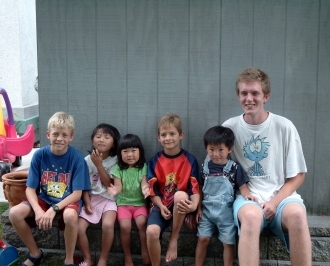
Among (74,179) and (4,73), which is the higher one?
(4,73)

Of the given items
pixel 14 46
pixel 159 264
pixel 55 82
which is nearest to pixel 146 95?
pixel 55 82

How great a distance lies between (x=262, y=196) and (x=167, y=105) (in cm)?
102

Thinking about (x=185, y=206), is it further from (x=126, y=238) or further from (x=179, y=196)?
(x=126, y=238)

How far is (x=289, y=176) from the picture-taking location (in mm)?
2906

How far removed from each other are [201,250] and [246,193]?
494 mm

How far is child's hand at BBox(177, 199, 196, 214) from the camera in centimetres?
286

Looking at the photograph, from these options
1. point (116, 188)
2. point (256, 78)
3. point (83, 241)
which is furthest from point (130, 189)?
point (256, 78)

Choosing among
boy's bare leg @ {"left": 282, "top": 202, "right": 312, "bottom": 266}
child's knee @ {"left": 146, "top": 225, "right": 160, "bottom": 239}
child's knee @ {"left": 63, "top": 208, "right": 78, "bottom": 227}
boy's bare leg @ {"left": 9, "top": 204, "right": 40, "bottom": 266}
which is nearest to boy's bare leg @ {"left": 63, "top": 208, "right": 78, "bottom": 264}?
child's knee @ {"left": 63, "top": 208, "right": 78, "bottom": 227}

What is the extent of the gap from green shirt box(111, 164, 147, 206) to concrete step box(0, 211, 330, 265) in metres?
0.22

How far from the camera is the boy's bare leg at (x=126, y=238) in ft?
10.0

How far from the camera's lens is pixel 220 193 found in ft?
9.70

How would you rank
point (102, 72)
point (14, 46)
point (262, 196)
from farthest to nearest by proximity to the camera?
point (14, 46) → point (102, 72) → point (262, 196)

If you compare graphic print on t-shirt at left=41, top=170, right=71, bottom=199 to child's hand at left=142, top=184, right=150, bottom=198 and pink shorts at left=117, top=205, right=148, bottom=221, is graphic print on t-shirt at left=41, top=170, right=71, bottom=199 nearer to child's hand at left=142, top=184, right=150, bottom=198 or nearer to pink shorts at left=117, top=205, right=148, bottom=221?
pink shorts at left=117, top=205, right=148, bottom=221

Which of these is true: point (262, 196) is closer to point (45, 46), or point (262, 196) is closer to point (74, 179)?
point (74, 179)
